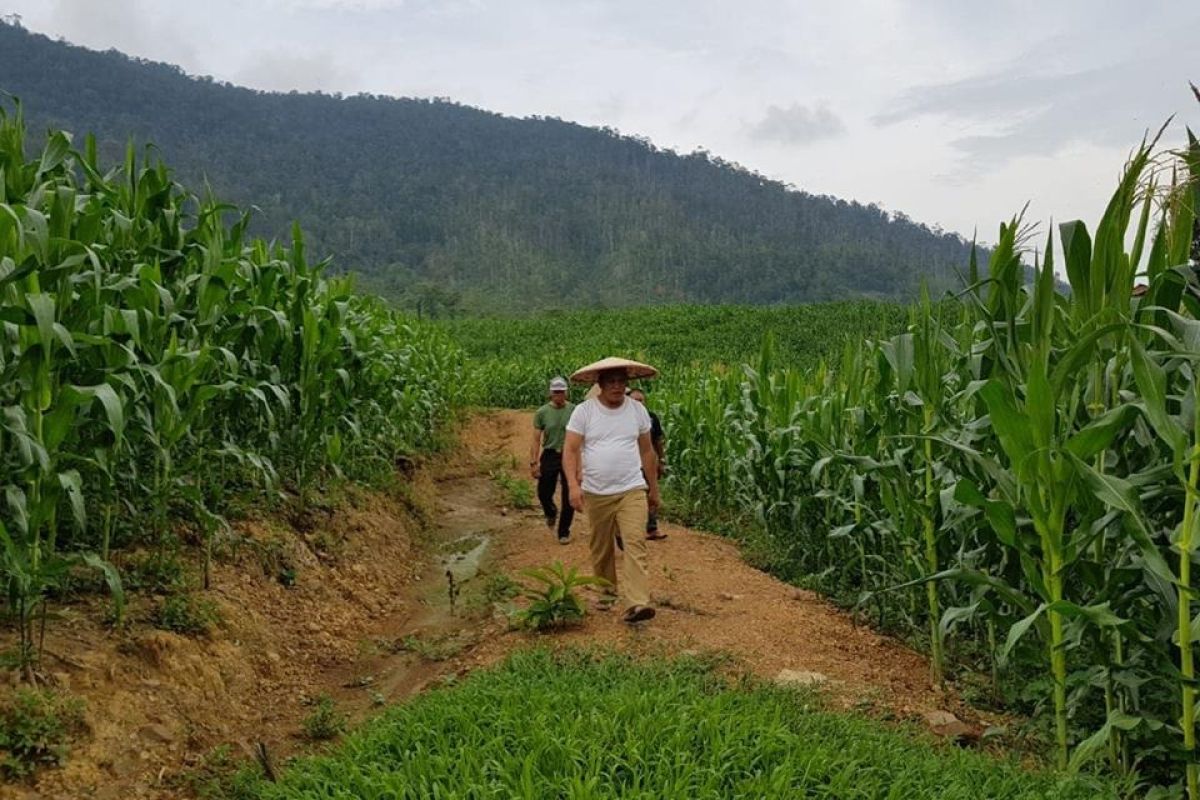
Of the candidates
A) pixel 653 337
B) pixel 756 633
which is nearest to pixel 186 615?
pixel 756 633

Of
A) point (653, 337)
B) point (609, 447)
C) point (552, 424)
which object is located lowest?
point (552, 424)

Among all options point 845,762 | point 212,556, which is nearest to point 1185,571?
point 845,762

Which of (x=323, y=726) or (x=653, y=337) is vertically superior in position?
(x=653, y=337)

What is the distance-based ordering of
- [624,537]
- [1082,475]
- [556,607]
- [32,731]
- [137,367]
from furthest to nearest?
[624,537], [556,607], [137,367], [32,731], [1082,475]

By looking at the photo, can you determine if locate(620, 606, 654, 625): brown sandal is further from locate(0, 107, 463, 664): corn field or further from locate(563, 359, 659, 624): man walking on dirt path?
locate(0, 107, 463, 664): corn field

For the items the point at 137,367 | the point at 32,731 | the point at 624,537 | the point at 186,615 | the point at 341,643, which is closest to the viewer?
the point at 32,731

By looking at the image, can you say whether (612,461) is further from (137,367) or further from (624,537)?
(137,367)

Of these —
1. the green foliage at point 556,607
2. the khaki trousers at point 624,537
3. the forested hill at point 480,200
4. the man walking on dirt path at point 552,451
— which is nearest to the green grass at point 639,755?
the green foliage at point 556,607

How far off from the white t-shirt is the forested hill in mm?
55272

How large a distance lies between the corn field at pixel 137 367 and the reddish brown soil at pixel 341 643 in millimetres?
372

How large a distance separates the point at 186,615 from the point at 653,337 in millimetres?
27808

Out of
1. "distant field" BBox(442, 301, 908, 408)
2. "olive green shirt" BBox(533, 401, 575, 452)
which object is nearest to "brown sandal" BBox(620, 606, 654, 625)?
"olive green shirt" BBox(533, 401, 575, 452)

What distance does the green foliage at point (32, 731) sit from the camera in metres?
3.15

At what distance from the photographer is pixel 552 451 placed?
8.30 m
